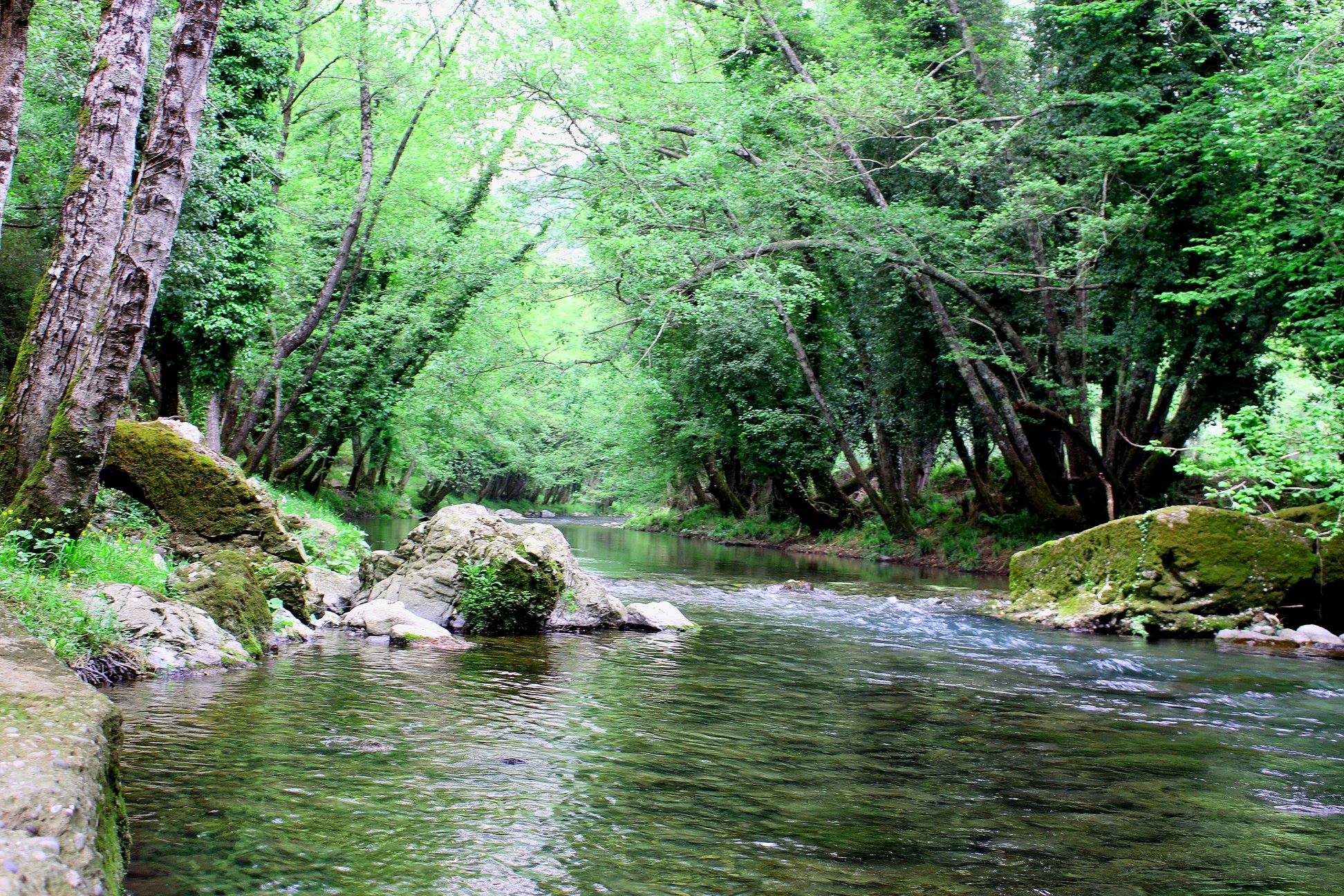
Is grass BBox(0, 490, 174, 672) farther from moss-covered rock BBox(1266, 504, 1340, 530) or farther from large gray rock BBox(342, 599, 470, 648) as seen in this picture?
moss-covered rock BBox(1266, 504, 1340, 530)

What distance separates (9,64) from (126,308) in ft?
7.22

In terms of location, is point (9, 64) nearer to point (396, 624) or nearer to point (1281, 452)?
point (396, 624)

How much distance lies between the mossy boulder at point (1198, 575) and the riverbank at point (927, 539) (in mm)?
8715

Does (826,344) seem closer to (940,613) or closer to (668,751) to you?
(940,613)

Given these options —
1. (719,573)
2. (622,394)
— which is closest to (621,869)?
(719,573)

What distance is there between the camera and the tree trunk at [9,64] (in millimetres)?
7285

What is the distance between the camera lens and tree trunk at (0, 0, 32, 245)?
7285mm

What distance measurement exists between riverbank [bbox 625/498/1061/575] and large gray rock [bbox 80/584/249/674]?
Answer: 18217 millimetres

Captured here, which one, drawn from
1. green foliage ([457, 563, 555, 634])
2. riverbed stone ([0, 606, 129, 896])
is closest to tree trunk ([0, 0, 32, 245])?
green foliage ([457, 563, 555, 634])

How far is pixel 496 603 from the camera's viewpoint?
10.4 m

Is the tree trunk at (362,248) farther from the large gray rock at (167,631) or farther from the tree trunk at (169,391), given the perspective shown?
the large gray rock at (167,631)

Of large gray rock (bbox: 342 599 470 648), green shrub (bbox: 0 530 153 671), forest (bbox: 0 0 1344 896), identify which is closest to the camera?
forest (bbox: 0 0 1344 896)

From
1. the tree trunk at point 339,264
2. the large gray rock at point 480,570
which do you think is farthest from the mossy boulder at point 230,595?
the tree trunk at point 339,264

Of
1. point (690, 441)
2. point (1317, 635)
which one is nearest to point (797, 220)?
point (690, 441)
